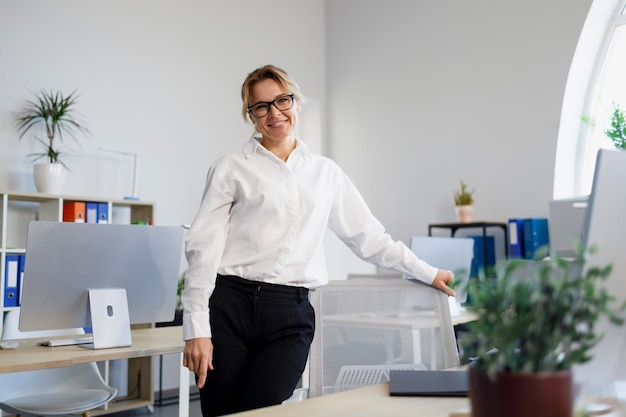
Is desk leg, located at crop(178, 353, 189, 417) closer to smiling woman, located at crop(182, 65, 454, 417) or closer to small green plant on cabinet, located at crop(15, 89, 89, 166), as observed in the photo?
smiling woman, located at crop(182, 65, 454, 417)

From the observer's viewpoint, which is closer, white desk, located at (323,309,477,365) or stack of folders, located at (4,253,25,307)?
white desk, located at (323,309,477,365)

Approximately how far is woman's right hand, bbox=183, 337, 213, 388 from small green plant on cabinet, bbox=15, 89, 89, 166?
10.0ft

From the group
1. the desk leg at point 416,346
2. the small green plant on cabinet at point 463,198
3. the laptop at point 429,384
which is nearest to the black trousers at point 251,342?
the desk leg at point 416,346

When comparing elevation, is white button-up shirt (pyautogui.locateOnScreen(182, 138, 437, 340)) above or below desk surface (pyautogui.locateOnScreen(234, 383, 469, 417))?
above

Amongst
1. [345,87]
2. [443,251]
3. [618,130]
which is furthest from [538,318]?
[345,87]

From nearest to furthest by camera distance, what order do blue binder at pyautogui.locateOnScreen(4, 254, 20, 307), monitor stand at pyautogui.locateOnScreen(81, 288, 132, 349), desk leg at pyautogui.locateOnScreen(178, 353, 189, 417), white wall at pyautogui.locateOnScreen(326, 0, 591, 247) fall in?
monitor stand at pyautogui.locateOnScreen(81, 288, 132, 349) < desk leg at pyautogui.locateOnScreen(178, 353, 189, 417) < blue binder at pyautogui.locateOnScreen(4, 254, 20, 307) < white wall at pyautogui.locateOnScreen(326, 0, 591, 247)

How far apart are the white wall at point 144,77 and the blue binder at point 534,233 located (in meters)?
2.63

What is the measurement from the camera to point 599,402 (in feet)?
3.37

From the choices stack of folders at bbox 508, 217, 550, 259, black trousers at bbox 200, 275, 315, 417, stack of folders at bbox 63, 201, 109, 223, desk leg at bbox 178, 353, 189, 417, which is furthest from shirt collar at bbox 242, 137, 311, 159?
stack of folders at bbox 508, 217, 550, 259

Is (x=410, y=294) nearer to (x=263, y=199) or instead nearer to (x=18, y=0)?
(x=263, y=199)

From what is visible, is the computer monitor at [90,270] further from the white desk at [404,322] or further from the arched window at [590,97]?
the arched window at [590,97]

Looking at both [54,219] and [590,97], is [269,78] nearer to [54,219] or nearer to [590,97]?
[54,219]

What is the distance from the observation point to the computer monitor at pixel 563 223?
4.43 metres

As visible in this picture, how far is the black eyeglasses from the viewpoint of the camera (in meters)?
1.92
